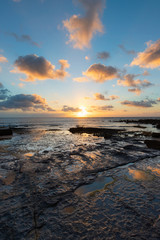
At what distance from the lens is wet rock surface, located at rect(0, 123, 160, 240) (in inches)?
140

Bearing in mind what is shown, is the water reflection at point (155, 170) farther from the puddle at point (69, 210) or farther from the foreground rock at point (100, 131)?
the foreground rock at point (100, 131)

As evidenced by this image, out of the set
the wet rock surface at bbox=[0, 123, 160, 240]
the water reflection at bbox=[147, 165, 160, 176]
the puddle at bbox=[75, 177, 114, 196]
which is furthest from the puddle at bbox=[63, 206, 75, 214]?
the water reflection at bbox=[147, 165, 160, 176]

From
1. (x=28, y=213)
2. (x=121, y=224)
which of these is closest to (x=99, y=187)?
(x=121, y=224)

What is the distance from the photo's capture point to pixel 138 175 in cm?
721

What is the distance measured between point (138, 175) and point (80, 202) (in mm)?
4418

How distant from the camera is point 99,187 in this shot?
598 centimetres

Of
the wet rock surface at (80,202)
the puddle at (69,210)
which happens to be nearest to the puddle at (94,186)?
the wet rock surface at (80,202)

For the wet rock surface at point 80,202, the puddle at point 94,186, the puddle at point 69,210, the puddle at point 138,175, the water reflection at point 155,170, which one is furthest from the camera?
the water reflection at point 155,170

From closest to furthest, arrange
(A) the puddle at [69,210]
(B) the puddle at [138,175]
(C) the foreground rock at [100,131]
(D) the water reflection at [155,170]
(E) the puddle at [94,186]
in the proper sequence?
(A) the puddle at [69,210] < (E) the puddle at [94,186] < (B) the puddle at [138,175] < (D) the water reflection at [155,170] < (C) the foreground rock at [100,131]

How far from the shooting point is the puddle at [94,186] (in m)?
5.62

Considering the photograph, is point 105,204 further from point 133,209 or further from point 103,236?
point 103,236

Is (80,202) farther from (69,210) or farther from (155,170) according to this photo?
(155,170)

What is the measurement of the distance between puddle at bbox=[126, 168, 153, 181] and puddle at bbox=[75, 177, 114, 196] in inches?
52.5

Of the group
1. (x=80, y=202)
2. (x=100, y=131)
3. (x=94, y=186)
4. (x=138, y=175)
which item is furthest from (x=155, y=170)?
(x=100, y=131)
